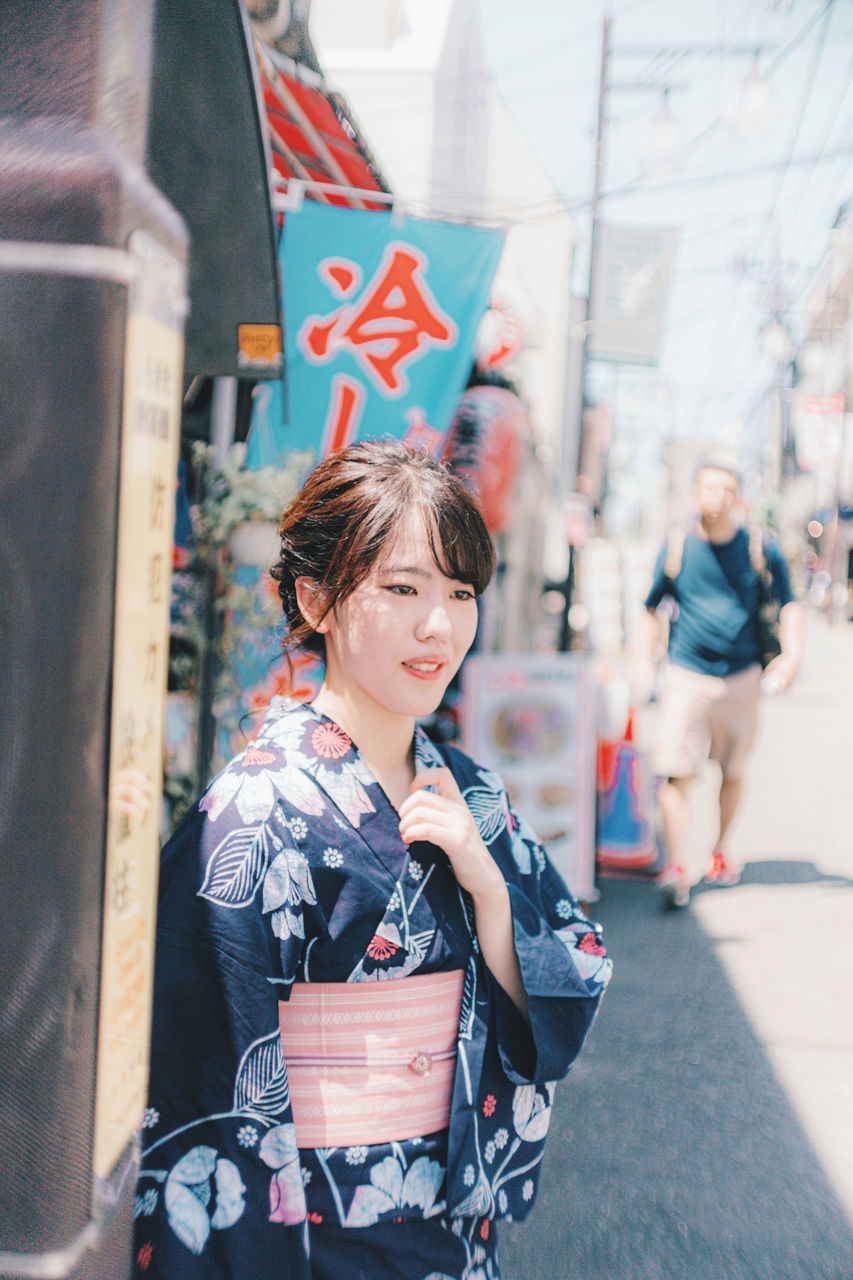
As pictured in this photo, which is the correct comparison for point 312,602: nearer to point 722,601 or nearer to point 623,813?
point 722,601

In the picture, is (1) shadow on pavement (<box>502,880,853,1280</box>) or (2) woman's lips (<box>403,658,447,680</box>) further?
(1) shadow on pavement (<box>502,880,853,1280</box>)

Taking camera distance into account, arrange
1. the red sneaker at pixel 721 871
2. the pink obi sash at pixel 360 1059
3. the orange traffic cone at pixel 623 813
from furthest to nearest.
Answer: the orange traffic cone at pixel 623 813, the red sneaker at pixel 721 871, the pink obi sash at pixel 360 1059

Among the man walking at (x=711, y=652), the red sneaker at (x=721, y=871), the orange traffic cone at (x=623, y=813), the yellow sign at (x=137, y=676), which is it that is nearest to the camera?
the yellow sign at (x=137, y=676)

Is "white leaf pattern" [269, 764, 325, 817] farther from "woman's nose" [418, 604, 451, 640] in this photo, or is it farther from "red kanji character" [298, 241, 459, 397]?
"red kanji character" [298, 241, 459, 397]

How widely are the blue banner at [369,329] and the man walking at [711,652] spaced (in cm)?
143

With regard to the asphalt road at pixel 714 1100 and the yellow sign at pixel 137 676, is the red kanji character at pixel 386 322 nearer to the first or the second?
the asphalt road at pixel 714 1100

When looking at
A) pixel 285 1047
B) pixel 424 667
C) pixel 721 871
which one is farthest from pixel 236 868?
pixel 721 871

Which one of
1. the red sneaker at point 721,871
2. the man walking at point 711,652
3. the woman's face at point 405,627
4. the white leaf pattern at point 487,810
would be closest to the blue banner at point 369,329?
the man walking at point 711,652

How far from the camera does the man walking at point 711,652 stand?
5168mm

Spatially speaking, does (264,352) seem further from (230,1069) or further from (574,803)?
(574,803)

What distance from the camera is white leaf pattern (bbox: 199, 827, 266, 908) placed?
4.48ft

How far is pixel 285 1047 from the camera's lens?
4.71 ft

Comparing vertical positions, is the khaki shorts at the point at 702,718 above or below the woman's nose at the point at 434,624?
below

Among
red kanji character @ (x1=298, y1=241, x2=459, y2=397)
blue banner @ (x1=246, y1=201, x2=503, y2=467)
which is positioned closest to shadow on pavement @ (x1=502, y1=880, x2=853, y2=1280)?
blue banner @ (x1=246, y1=201, x2=503, y2=467)
